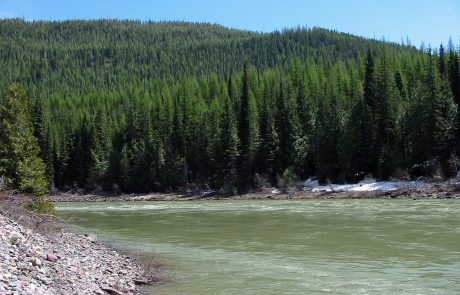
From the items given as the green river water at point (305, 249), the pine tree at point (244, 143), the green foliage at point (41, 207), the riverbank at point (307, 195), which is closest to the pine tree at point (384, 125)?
the riverbank at point (307, 195)

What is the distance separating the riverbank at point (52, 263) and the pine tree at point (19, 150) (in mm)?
2779

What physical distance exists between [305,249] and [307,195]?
1898 inches

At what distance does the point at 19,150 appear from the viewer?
28.4 m

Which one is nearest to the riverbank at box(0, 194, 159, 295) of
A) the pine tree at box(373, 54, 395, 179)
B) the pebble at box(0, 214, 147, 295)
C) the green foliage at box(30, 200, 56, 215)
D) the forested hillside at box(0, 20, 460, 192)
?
the pebble at box(0, 214, 147, 295)

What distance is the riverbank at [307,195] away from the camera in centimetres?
6347

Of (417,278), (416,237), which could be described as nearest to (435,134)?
(416,237)

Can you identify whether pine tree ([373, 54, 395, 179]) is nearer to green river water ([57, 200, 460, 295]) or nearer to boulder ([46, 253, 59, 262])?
green river water ([57, 200, 460, 295])

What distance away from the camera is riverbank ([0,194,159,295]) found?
48.8 ft

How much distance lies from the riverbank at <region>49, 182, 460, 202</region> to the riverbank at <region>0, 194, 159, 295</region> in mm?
47183

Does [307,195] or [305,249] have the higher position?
[307,195]

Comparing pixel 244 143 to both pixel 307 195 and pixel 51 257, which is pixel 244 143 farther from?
pixel 51 257

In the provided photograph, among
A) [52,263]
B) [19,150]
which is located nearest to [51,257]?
[52,263]

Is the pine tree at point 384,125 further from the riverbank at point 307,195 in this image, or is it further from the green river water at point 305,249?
the green river water at point 305,249

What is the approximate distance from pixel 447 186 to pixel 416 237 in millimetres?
37316
